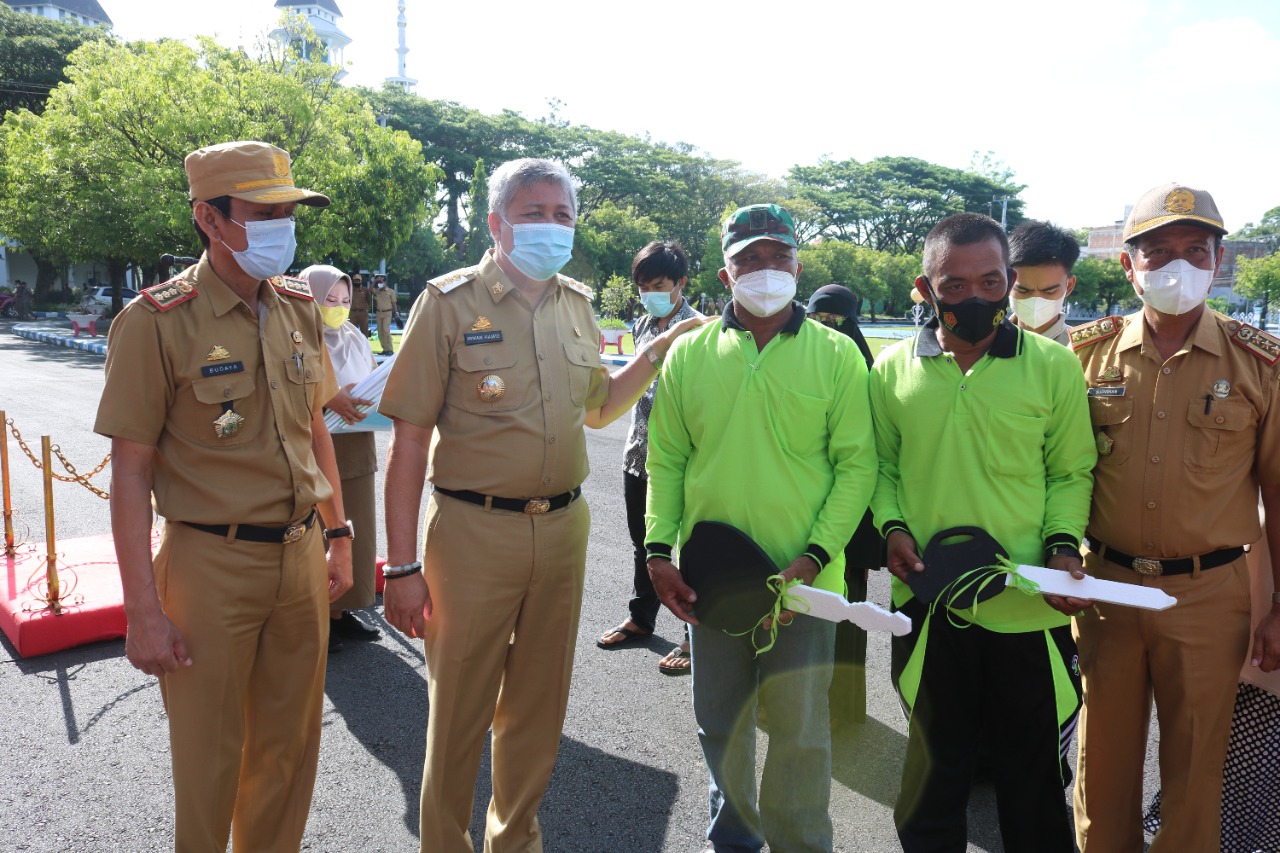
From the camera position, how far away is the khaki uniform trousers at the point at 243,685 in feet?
7.42

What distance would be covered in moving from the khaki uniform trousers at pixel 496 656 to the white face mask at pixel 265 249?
81cm

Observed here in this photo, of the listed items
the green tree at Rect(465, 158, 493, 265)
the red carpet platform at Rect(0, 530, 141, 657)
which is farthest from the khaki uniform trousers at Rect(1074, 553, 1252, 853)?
the green tree at Rect(465, 158, 493, 265)

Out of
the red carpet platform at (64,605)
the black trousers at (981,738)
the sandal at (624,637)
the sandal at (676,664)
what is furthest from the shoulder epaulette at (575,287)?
the red carpet platform at (64,605)

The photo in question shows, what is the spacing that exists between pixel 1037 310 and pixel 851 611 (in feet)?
6.44

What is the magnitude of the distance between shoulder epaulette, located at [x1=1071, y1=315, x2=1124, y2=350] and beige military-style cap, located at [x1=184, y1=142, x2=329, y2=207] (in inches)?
94.4

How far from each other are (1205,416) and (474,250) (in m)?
43.2

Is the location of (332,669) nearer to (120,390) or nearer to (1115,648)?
(120,390)

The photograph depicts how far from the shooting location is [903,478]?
2533 millimetres

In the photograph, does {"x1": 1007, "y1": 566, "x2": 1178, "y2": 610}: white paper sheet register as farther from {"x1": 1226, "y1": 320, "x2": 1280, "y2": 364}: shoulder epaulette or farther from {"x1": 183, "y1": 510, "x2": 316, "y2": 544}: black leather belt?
{"x1": 183, "y1": 510, "x2": 316, "y2": 544}: black leather belt

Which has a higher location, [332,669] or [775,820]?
[775,820]

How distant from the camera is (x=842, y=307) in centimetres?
409

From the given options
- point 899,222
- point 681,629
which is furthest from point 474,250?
point 681,629

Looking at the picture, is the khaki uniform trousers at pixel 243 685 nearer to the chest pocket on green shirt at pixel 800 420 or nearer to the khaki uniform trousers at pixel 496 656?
the khaki uniform trousers at pixel 496 656

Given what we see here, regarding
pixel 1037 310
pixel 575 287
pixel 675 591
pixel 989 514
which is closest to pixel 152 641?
pixel 675 591
